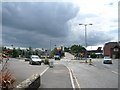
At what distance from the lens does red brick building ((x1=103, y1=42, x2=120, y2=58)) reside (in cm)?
15555

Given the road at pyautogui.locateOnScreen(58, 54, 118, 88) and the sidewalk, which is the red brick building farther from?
the sidewalk

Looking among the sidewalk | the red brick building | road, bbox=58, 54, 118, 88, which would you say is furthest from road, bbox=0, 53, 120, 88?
the red brick building

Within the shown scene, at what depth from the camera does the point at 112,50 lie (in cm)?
16150

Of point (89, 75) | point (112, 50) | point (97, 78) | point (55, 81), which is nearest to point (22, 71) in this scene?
point (89, 75)

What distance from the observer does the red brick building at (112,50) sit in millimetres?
155550

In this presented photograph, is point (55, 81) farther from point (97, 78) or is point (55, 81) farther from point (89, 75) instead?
point (89, 75)

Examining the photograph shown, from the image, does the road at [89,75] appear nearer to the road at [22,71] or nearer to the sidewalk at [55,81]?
the road at [22,71]

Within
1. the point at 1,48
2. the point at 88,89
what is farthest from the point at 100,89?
the point at 1,48

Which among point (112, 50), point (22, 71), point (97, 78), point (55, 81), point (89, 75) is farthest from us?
point (112, 50)

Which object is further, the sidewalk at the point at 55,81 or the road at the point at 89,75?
the road at the point at 89,75

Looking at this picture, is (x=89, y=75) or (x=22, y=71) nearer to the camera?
(x=89, y=75)

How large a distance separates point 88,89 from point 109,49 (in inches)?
6044

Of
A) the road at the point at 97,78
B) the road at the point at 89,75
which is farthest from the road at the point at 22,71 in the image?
the road at the point at 97,78

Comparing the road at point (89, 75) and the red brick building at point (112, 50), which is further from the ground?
the red brick building at point (112, 50)
